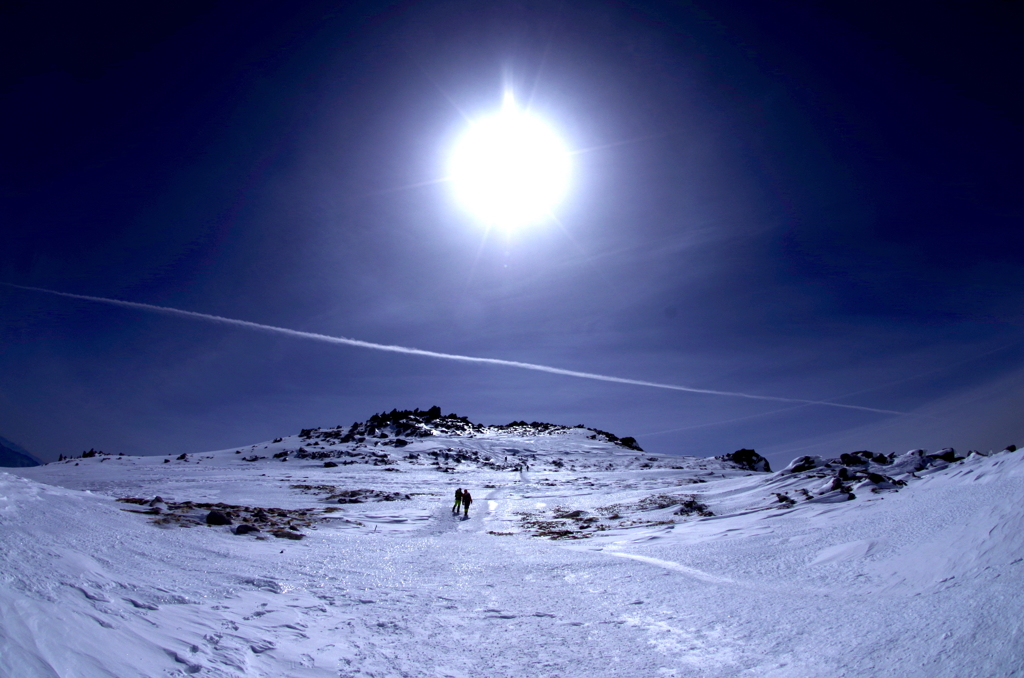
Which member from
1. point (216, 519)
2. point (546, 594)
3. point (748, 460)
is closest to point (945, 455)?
point (546, 594)

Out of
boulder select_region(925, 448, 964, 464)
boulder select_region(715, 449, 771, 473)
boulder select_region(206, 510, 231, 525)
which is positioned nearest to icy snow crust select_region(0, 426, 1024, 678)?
boulder select_region(206, 510, 231, 525)

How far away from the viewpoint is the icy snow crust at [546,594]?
2.76 meters

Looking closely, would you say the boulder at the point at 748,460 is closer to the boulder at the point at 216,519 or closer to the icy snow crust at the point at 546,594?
the icy snow crust at the point at 546,594

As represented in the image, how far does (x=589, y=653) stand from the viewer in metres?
3.50

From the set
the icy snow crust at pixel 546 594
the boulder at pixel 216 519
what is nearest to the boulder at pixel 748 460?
the icy snow crust at pixel 546 594

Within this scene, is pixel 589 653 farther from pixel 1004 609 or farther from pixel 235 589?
pixel 235 589

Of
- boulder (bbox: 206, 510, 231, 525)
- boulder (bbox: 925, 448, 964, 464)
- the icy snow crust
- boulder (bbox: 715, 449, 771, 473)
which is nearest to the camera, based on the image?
the icy snow crust

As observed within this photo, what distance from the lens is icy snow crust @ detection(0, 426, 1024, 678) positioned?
2758 mm

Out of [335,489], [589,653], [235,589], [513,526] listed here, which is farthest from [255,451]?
[589,653]

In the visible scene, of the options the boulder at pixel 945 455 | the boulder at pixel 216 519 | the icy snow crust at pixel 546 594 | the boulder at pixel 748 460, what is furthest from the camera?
the boulder at pixel 748 460

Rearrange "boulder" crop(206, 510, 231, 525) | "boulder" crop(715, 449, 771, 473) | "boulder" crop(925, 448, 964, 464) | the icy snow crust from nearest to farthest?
the icy snow crust → "boulder" crop(206, 510, 231, 525) → "boulder" crop(925, 448, 964, 464) → "boulder" crop(715, 449, 771, 473)

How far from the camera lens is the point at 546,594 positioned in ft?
16.8

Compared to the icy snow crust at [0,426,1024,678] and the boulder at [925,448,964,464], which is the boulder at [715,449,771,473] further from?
the icy snow crust at [0,426,1024,678]

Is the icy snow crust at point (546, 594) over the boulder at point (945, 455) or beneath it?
beneath
